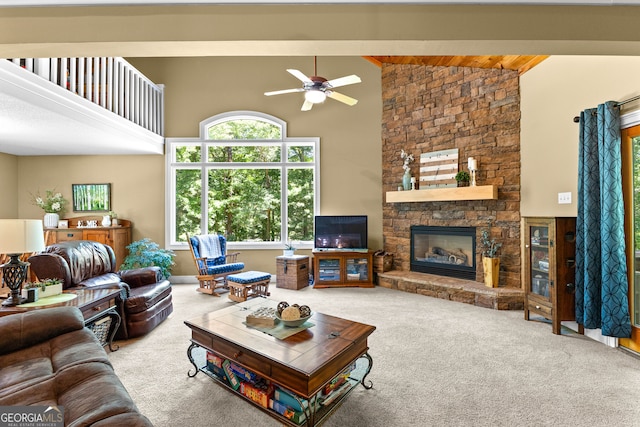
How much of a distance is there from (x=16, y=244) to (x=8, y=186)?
4595 millimetres

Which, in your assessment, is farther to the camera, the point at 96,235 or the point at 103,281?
the point at 96,235

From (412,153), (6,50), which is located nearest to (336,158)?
(412,153)

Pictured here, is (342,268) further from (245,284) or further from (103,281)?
(103,281)

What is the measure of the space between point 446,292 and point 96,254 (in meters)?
4.65

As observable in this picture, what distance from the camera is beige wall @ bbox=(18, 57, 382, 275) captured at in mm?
5969

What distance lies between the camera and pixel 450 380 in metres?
2.45

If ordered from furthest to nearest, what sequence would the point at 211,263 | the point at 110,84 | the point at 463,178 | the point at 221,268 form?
1. the point at 211,263
2. the point at 221,268
3. the point at 463,178
4. the point at 110,84

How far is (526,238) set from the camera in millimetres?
3852

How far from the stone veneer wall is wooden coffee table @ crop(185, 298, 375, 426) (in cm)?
335

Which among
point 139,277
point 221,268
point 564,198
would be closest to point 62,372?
point 139,277

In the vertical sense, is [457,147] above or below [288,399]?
above

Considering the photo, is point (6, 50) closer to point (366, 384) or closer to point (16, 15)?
point (16, 15)

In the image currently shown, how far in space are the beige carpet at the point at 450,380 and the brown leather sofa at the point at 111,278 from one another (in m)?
0.18

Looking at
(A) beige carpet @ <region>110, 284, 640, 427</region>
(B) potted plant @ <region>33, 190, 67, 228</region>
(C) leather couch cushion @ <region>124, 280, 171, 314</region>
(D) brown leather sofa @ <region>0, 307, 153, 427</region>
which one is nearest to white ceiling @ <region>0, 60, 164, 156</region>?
(B) potted plant @ <region>33, 190, 67, 228</region>
